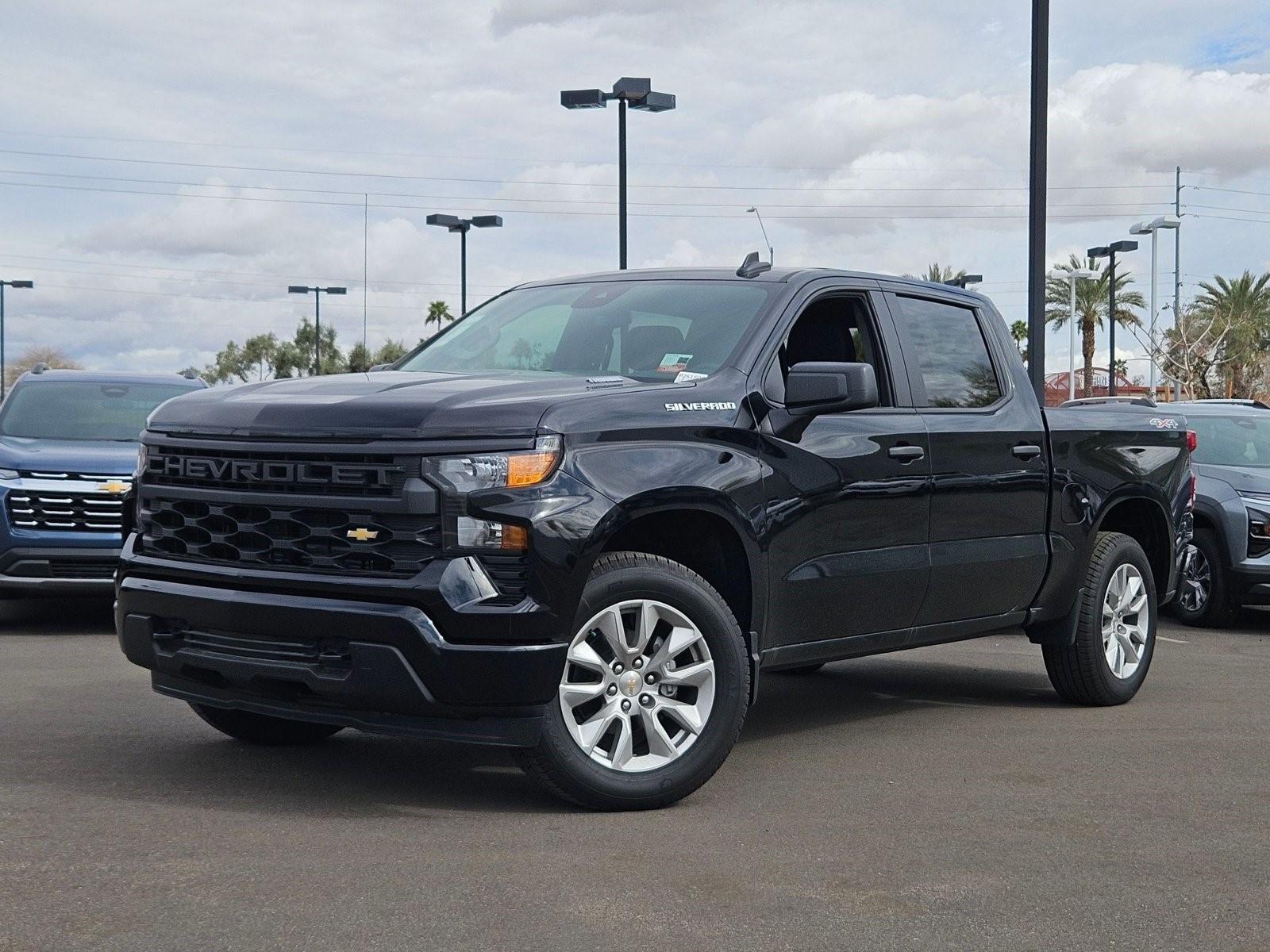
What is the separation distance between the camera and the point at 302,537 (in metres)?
5.33

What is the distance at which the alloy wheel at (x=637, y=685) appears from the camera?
538cm

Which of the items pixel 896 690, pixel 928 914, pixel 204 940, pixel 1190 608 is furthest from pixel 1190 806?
pixel 1190 608

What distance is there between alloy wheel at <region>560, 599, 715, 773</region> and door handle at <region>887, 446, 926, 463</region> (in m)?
1.44

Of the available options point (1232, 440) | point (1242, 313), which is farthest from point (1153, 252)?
point (1232, 440)

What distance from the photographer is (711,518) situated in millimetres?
5855

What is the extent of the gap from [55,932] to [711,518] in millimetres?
2670

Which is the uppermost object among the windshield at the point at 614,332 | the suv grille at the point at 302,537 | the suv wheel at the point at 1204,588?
the windshield at the point at 614,332

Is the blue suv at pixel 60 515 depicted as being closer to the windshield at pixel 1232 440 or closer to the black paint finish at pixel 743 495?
the black paint finish at pixel 743 495

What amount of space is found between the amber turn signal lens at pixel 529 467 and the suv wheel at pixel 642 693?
399mm

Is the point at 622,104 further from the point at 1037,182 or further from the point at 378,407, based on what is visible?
the point at 378,407

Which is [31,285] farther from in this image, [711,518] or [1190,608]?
[711,518]

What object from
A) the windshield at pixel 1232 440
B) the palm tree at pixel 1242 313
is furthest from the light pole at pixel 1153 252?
the windshield at pixel 1232 440

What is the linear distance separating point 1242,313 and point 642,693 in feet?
164

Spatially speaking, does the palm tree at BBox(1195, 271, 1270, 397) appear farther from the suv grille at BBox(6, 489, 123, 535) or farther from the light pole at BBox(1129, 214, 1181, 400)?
the suv grille at BBox(6, 489, 123, 535)
